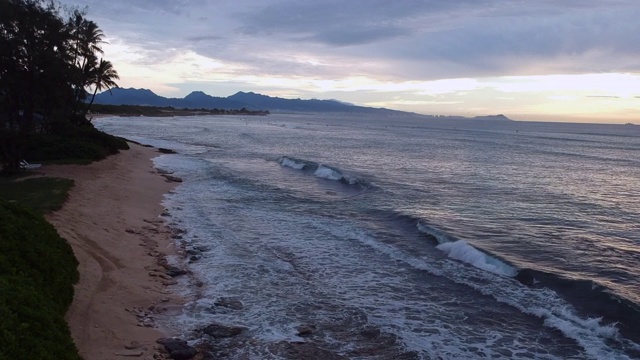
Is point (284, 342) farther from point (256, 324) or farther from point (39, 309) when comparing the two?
point (39, 309)

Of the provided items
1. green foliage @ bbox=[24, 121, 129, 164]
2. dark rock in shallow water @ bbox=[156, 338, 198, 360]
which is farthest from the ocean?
green foliage @ bbox=[24, 121, 129, 164]

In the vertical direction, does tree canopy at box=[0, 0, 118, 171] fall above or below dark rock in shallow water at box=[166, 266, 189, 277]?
above

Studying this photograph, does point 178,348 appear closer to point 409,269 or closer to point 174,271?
point 174,271

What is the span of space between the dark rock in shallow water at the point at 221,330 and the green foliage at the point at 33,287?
260 centimetres

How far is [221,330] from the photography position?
9.53 metres

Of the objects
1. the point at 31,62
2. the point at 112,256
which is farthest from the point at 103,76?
the point at 112,256

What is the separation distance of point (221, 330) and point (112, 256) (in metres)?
4.89

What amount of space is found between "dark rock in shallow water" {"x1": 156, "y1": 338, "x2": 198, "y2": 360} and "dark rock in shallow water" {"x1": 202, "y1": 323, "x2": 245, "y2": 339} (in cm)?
66

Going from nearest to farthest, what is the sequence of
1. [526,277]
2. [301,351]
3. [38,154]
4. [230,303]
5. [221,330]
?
1. [301,351]
2. [221,330]
3. [230,303]
4. [526,277]
5. [38,154]

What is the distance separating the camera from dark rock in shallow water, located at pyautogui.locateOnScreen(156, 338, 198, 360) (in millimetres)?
8406

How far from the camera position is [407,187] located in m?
29.0

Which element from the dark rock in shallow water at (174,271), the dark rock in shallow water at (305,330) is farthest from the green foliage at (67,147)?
the dark rock in shallow water at (305,330)

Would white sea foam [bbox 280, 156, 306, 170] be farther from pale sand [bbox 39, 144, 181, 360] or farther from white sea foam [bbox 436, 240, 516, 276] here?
white sea foam [bbox 436, 240, 516, 276]

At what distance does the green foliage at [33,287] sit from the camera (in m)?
5.98
